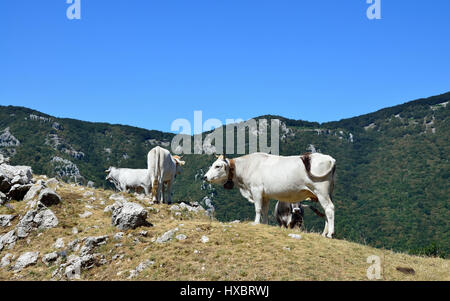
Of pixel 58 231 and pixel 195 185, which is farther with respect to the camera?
pixel 195 185

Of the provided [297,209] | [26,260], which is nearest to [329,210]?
[297,209]

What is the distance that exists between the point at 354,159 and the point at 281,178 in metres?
114

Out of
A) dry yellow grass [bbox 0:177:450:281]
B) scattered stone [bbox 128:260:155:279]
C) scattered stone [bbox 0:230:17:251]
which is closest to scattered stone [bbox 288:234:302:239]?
dry yellow grass [bbox 0:177:450:281]

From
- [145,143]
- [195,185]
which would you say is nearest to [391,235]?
[195,185]

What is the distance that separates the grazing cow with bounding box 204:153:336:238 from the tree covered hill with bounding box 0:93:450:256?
2046cm

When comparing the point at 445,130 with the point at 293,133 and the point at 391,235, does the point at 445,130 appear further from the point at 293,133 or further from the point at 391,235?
the point at 391,235

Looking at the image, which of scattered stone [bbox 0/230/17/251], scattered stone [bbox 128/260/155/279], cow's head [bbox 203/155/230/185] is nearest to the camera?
scattered stone [bbox 128/260/155/279]

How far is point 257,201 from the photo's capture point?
1684cm

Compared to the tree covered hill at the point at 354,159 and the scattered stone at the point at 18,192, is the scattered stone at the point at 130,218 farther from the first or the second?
the tree covered hill at the point at 354,159

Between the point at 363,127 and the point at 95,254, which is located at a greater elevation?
the point at 363,127

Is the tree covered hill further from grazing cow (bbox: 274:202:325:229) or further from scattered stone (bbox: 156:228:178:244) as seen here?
scattered stone (bbox: 156:228:178:244)

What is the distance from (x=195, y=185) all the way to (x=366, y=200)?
39.6m

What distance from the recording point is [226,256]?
12.4 meters

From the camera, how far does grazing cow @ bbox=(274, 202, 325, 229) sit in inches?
724
